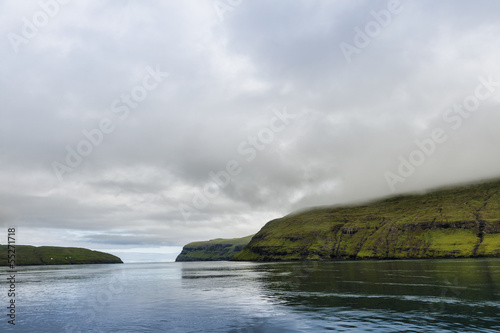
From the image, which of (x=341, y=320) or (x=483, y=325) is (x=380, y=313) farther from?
(x=483, y=325)

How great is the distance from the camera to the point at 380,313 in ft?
152

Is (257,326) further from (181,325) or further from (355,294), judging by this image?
(355,294)

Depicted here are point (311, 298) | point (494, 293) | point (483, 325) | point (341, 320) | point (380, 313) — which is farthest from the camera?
point (311, 298)

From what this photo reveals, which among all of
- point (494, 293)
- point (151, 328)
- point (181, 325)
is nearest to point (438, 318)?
point (494, 293)

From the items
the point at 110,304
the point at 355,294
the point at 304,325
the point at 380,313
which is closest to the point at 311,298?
the point at 355,294

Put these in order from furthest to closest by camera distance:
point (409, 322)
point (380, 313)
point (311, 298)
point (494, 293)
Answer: point (311, 298) → point (494, 293) → point (380, 313) → point (409, 322)

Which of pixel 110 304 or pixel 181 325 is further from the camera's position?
pixel 110 304

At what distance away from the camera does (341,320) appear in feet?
140

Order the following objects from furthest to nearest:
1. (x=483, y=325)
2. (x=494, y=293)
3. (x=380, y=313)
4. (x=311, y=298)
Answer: (x=311, y=298) → (x=494, y=293) → (x=380, y=313) → (x=483, y=325)

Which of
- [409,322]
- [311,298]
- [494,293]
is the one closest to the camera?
[409,322]

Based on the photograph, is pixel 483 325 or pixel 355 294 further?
pixel 355 294

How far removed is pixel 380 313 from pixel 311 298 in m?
19.4

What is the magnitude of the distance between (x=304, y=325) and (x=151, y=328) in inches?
788

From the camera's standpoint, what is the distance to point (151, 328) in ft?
138
